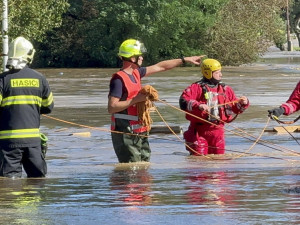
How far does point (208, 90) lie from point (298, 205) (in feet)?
15.7

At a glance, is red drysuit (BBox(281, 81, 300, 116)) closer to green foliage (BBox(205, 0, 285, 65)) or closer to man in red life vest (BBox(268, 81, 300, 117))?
man in red life vest (BBox(268, 81, 300, 117))

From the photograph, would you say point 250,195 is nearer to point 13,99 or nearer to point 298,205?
point 298,205

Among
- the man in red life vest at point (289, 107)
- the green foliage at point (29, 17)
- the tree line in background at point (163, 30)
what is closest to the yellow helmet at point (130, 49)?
the man in red life vest at point (289, 107)

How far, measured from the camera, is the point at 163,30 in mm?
54906

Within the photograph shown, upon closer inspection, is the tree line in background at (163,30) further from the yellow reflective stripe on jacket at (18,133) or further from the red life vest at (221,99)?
the yellow reflective stripe on jacket at (18,133)

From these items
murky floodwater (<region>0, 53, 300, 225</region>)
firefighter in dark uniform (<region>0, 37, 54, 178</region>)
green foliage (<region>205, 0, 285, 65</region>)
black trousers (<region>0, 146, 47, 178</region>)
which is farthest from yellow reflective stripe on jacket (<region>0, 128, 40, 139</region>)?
green foliage (<region>205, 0, 285, 65</region>)

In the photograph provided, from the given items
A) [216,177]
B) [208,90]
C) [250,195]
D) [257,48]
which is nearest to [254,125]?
[208,90]

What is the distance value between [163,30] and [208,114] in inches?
1674

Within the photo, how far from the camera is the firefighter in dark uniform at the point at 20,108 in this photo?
9609 mm

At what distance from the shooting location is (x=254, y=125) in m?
19.5

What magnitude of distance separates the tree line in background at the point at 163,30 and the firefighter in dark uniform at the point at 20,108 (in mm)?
41814

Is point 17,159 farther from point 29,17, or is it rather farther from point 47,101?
point 29,17

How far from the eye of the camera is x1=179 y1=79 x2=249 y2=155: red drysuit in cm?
1264

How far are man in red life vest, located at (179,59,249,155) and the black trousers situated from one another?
9.79 ft
